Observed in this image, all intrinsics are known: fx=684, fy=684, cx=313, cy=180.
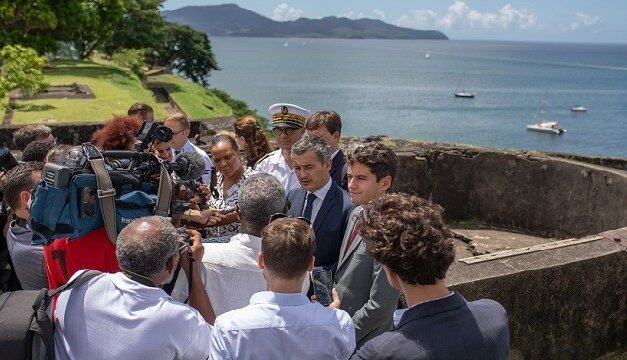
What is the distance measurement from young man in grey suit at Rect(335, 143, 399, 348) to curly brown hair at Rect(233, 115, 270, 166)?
1986 millimetres

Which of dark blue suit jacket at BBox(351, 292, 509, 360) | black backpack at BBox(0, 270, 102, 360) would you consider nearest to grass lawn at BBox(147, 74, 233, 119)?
black backpack at BBox(0, 270, 102, 360)

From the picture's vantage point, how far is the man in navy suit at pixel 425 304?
8.11ft

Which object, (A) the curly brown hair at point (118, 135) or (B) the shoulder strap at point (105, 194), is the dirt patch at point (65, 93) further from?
(B) the shoulder strap at point (105, 194)

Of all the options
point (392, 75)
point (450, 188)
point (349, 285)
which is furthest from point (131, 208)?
point (392, 75)

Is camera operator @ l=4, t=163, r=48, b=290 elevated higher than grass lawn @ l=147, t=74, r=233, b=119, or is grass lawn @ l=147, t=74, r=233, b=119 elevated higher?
camera operator @ l=4, t=163, r=48, b=290

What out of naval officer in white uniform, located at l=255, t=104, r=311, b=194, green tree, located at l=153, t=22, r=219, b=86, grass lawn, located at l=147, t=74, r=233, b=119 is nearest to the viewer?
naval officer in white uniform, located at l=255, t=104, r=311, b=194

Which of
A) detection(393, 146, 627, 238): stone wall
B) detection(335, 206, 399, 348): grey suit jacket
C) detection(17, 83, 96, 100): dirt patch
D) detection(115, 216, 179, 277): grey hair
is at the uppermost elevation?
detection(115, 216, 179, 277): grey hair

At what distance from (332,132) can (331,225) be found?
4.97ft

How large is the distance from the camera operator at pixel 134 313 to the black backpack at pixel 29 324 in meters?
0.05

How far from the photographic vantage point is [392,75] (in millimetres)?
133750

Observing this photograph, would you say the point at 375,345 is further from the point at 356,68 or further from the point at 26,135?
the point at 356,68

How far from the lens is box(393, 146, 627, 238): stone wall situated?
848 cm

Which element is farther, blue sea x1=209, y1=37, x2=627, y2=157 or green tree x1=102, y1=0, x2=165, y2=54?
blue sea x1=209, y1=37, x2=627, y2=157

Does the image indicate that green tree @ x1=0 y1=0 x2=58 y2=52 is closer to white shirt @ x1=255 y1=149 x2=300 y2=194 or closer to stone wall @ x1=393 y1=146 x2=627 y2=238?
stone wall @ x1=393 y1=146 x2=627 y2=238
